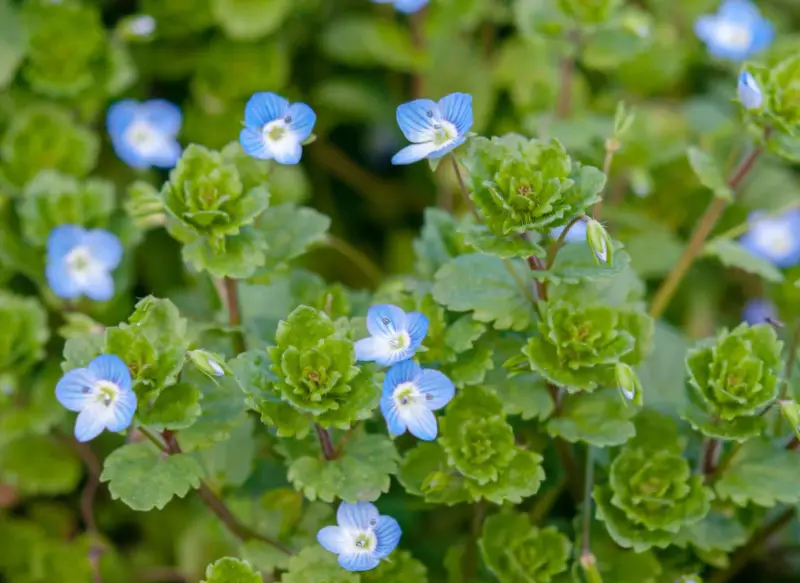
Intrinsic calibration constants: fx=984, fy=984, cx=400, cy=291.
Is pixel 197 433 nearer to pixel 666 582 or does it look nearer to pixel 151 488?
pixel 151 488

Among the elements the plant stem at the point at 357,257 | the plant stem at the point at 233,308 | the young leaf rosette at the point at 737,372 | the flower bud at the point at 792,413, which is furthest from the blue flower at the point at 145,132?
the flower bud at the point at 792,413

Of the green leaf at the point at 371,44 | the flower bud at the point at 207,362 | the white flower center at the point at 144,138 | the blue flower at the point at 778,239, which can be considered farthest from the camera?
the blue flower at the point at 778,239

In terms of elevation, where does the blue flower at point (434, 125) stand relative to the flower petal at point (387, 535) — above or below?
above

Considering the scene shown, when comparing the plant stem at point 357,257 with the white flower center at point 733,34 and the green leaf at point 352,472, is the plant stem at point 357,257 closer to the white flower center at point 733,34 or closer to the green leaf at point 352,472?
the green leaf at point 352,472

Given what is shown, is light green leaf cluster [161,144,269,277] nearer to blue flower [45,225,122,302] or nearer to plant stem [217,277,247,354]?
plant stem [217,277,247,354]

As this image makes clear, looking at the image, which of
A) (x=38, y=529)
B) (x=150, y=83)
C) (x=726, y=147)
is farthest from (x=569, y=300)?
(x=150, y=83)

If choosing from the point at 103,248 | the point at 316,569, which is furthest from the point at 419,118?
the point at 103,248

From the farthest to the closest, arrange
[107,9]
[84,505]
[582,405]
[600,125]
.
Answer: [107,9], [600,125], [84,505], [582,405]
